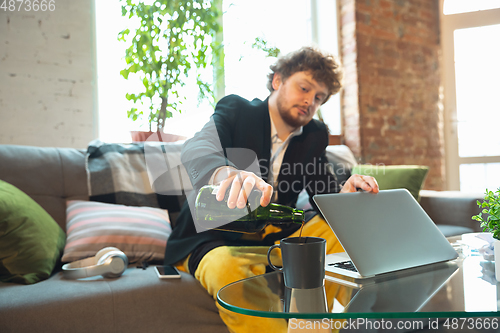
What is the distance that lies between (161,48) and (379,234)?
190 cm

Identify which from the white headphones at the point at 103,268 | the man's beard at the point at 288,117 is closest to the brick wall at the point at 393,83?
the man's beard at the point at 288,117

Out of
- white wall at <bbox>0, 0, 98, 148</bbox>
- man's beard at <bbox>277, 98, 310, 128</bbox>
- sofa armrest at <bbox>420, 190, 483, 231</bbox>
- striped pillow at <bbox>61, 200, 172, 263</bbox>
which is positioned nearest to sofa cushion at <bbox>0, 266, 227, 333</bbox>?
striped pillow at <bbox>61, 200, 172, 263</bbox>

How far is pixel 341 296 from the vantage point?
1.98ft

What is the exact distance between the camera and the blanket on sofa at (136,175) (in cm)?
156

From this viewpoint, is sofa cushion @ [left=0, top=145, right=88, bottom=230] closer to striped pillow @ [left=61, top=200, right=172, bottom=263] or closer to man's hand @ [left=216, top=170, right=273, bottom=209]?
striped pillow @ [left=61, top=200, right=172, bottom=263]

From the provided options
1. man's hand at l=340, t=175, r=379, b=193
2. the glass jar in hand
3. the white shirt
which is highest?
the white shirt

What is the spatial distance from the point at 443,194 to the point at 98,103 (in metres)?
2.14

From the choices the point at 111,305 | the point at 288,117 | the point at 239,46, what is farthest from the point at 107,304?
the point at 239,46

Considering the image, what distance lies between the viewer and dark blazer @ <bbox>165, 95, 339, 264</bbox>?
119 centimetres

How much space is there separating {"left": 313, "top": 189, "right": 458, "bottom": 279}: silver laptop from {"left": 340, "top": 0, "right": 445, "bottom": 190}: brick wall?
7.02ft

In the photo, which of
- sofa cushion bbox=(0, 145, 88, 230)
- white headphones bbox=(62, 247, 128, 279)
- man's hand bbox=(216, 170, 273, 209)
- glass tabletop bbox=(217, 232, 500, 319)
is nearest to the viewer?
glass tabletop bbox=(217, 232, 500, 319)

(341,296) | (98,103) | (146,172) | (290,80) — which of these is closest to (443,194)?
(290,80)

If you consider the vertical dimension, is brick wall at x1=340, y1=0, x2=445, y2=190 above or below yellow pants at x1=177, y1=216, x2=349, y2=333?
above

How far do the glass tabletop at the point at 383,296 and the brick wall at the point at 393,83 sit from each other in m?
2.31
